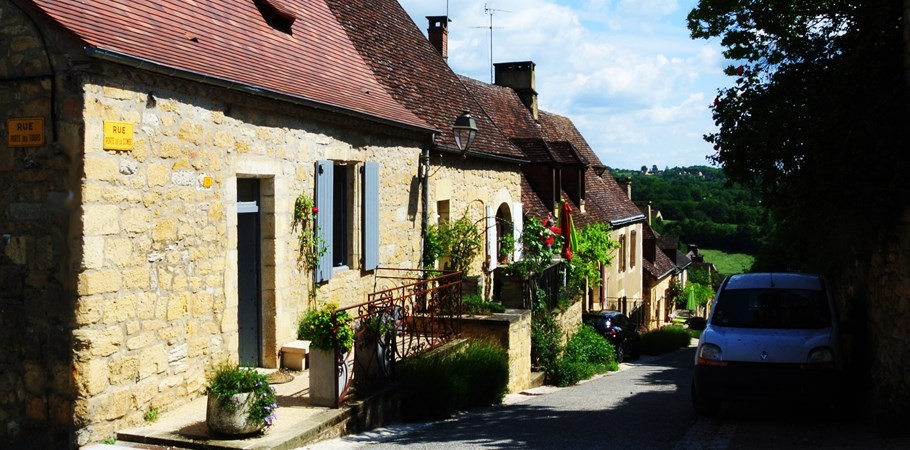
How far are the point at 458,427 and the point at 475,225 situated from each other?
6407 mm

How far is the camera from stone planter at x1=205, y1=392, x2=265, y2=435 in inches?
262

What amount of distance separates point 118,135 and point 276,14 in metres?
4.55

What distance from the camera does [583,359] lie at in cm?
1666

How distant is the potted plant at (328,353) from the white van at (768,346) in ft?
12.2

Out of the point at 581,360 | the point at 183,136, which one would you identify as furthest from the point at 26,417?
the point at 581,360

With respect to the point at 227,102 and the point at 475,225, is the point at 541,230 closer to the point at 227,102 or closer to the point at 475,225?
the point at 475,225

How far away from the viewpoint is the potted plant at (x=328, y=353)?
7.74 m

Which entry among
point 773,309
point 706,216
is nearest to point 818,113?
point 773,309

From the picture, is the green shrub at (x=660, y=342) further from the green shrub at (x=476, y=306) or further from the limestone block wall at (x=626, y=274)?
the green shrub at (x=476, y=306)

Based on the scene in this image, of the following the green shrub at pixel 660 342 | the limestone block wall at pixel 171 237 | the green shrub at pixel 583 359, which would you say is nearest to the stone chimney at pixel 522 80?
the green shrub at pixel 660 342

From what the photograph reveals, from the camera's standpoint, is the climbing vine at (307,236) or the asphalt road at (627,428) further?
the climbing vine at (307,236)

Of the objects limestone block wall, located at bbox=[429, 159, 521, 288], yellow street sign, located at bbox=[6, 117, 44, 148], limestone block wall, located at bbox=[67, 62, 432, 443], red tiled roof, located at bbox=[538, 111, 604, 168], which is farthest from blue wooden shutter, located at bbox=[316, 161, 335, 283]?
red tiled roof, located at bbox=[538, 111, 604, 168]

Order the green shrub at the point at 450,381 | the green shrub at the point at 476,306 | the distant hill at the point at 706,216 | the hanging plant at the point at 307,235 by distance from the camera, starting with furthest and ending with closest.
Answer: the distant hill at the point at 706,216 < the green shrub at the point at 476,306 < the hanging plant at the point at 307,235 < the green shrub at the point at 450,381

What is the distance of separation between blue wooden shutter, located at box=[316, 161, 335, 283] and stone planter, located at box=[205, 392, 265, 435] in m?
3.58
